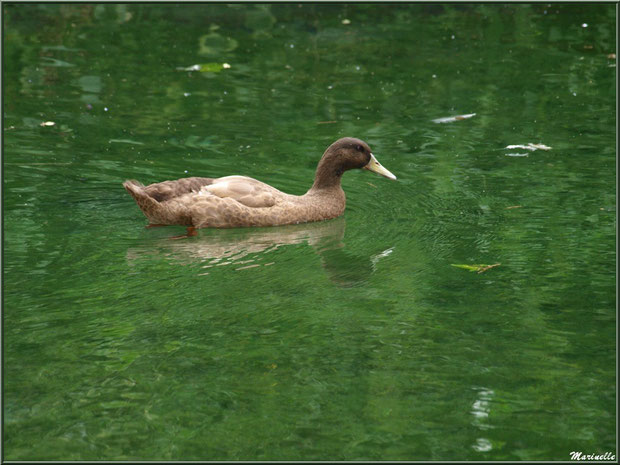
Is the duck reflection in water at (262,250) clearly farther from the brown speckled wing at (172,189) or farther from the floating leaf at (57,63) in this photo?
the floating leaf at (57,63)

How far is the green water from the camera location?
5727 mm

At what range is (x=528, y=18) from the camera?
19062mm

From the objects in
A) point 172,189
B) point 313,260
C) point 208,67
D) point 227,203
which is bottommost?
point 313,260

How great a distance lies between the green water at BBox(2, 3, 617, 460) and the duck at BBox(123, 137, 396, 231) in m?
0.19

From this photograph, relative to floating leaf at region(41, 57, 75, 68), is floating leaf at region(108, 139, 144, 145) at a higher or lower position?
lower

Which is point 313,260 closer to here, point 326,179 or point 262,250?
point 262,250

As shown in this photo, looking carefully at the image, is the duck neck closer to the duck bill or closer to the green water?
the duck bill

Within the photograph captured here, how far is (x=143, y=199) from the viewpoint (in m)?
9.38

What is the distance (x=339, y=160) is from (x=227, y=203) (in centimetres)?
140

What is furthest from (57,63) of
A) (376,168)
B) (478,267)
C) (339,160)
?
(478,267)

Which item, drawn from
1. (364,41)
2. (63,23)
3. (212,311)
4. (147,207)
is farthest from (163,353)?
(63,23)

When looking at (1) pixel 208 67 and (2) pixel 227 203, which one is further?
(1) pixel 208 67

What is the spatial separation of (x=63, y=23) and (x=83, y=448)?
1424 cm

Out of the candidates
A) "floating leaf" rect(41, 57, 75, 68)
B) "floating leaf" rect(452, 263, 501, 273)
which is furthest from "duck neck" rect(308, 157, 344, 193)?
"floating leaf" rect(41, 57, 75, 68)
